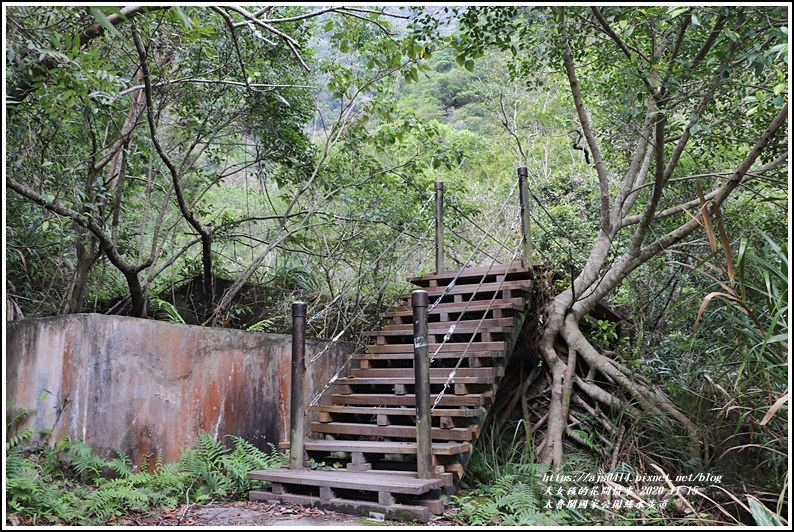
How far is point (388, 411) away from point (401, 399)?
23 cm

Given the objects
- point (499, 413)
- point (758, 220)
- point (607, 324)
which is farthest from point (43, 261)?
point (758, 220)

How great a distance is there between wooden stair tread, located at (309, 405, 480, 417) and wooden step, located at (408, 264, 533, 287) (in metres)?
1.61

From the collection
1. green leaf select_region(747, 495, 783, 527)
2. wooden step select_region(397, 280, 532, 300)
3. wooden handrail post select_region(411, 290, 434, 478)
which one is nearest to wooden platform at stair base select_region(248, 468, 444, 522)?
wooden handrail post select_region(411, 290, 434, 478)

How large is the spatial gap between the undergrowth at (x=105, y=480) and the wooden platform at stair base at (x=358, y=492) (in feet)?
1.22

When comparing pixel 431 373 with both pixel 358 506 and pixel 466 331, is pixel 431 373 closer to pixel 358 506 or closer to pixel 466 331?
pixel 466 331

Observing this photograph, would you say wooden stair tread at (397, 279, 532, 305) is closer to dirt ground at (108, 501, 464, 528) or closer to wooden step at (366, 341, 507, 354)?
wooden step at (366, 341, 507, 354)

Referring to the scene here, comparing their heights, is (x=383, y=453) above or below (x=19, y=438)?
below

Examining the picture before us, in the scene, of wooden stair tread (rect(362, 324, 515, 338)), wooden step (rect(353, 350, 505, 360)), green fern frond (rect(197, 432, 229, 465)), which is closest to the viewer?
green fern frond (rect(197, 432, 229, 465))

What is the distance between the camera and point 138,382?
4688mm

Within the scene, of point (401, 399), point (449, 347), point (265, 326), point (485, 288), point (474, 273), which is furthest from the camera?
point (265, 326)

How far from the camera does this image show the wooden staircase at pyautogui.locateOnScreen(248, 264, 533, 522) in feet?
13.9

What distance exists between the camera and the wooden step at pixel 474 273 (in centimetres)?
630

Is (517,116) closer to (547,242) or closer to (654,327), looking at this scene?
(547,242)

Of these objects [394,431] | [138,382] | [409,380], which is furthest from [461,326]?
[138,382]
